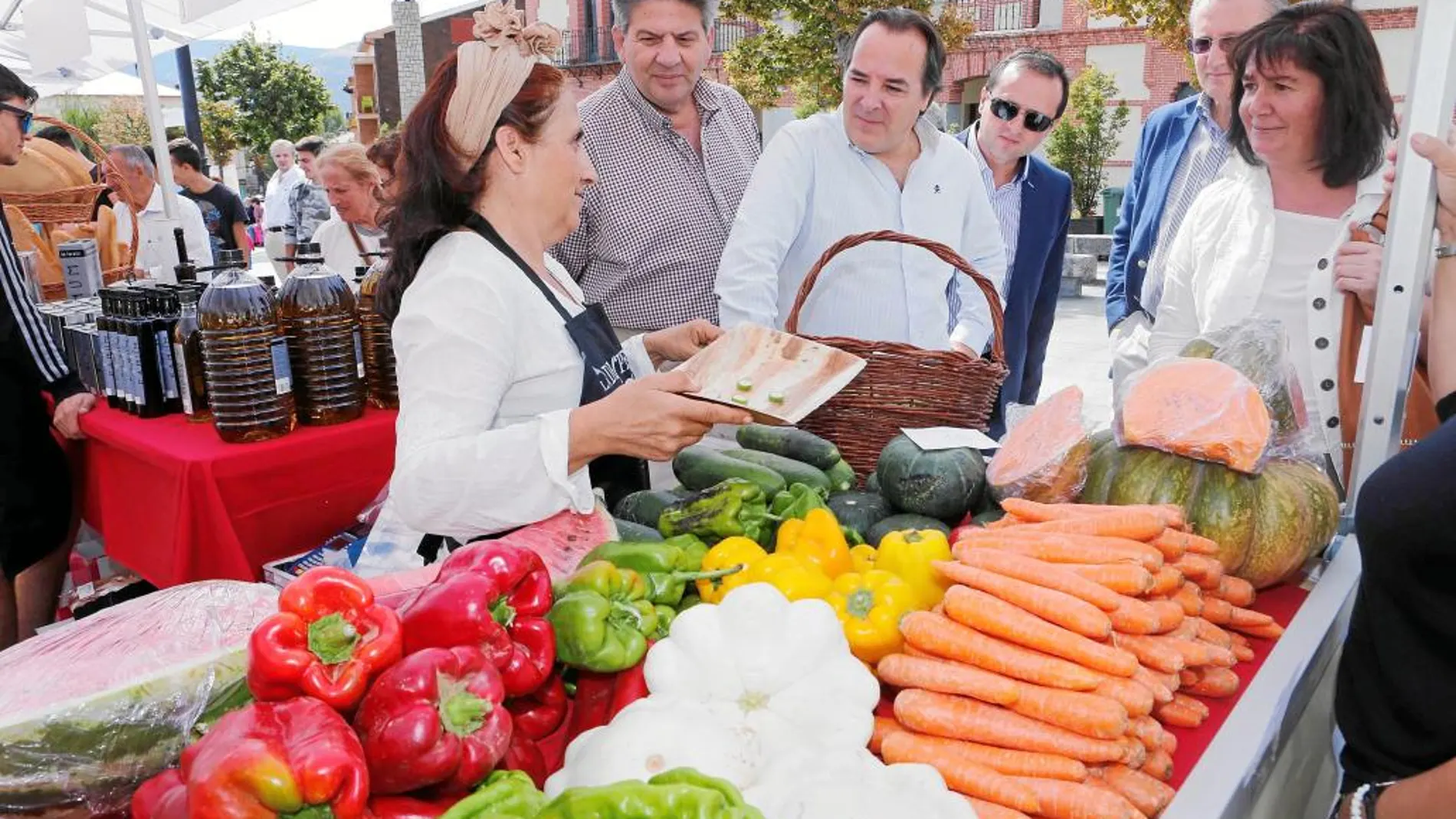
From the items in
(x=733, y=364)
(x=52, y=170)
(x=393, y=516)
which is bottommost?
(x=393, y=516)

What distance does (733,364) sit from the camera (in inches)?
88.3

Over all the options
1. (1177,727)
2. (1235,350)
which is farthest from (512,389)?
(1235,350)

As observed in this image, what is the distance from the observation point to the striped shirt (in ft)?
12.7

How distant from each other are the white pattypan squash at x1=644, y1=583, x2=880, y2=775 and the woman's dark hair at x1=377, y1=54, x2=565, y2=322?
119 centimetres

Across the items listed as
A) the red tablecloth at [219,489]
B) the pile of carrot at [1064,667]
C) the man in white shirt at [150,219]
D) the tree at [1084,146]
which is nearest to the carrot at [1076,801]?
the pile of carrot at [1064,667]

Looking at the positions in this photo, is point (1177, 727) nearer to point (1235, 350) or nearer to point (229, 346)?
point (1235, 350)

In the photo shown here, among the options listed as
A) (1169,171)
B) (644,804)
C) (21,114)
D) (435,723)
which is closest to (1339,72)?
(1169,171)

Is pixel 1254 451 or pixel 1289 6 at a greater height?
pixel 1289 6

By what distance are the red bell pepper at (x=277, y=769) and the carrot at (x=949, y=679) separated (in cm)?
86

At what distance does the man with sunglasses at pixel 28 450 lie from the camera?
332 centimetres

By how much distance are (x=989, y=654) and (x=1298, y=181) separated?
250 cm

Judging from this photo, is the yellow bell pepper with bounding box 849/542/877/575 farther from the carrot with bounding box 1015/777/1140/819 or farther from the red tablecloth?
the red tablecloth

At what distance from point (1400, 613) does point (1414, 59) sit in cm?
129

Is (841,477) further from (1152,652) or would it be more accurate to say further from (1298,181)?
(1298,181)
